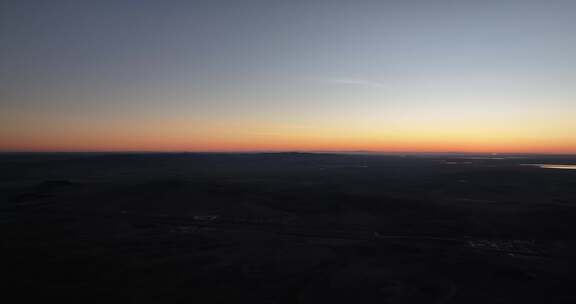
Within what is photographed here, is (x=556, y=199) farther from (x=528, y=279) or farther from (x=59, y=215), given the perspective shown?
(x=59, y=215)

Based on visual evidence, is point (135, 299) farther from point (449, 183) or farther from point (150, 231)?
point (449, 183)

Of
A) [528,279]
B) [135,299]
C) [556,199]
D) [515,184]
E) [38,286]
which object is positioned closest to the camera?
[135,299]

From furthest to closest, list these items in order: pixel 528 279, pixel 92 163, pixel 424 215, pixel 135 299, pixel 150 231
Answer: pixel 92 163 < pixel 424 215 < pixel 150 231 < pixel 528 279 < pixel 135 299

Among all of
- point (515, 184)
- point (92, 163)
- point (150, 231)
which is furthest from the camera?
point (92, 163)

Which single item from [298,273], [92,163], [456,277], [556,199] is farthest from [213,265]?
[92,163]

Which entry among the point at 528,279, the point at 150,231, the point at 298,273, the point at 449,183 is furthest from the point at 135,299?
the point at 449,183

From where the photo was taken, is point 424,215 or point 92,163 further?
point 92,163

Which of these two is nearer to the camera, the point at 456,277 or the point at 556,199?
the point at 456,277

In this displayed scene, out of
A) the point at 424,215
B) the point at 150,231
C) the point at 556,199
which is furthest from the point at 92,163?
the point at 556,199

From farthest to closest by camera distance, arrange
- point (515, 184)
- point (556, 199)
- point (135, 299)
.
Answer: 1. point (515, 184)
2. point (556, 199)
3. point (135, 299)
